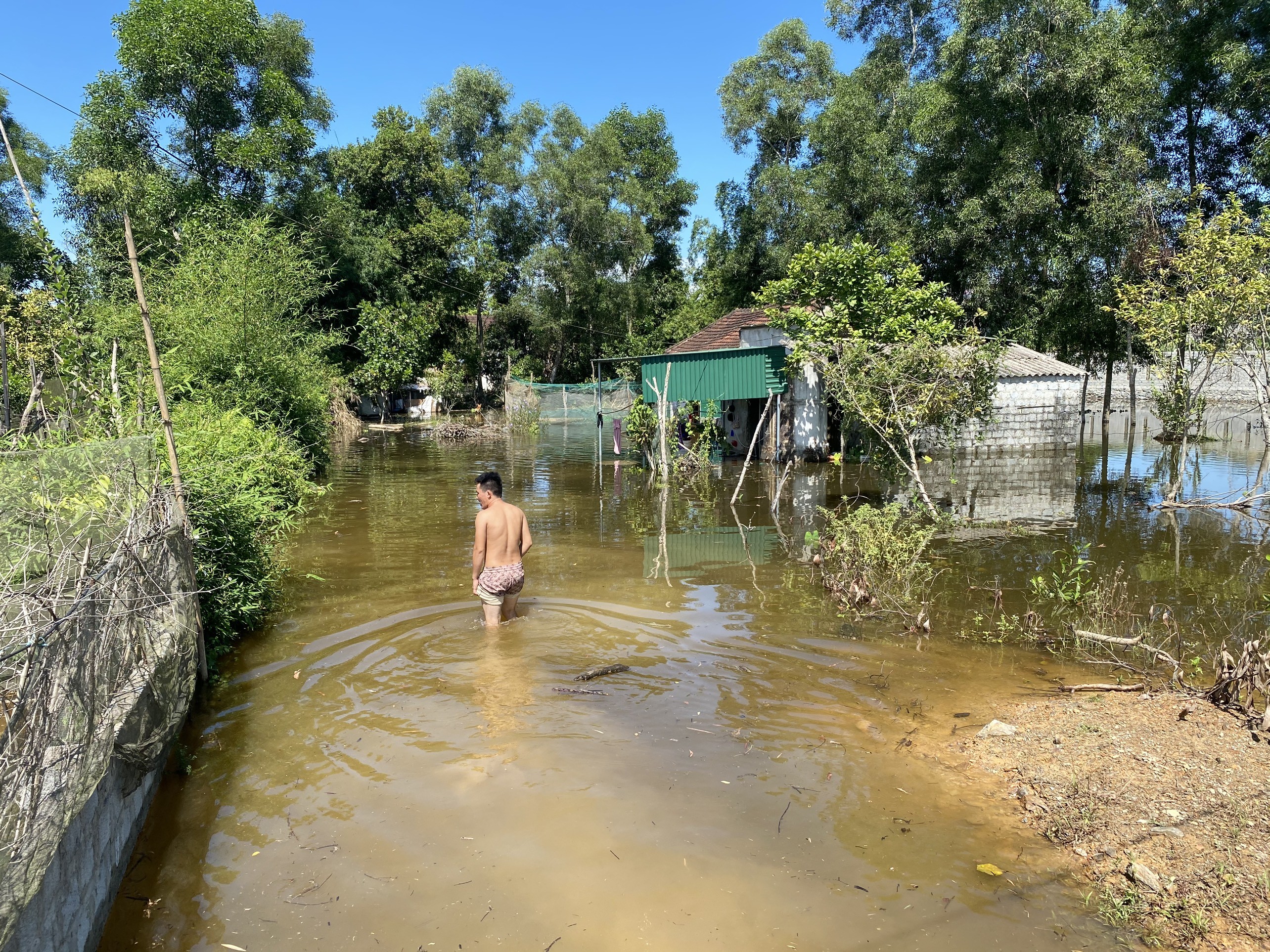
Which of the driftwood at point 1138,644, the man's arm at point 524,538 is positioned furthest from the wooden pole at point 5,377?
the driftwood at point 1138,644

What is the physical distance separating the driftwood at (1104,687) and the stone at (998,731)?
945mm

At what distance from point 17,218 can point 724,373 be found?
33.3 m

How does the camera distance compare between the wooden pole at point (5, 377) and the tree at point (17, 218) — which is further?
the tree at point (17, 218)

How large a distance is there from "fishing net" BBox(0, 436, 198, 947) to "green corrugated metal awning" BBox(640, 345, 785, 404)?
1466 cm

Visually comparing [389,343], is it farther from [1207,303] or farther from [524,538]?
[1207,303]

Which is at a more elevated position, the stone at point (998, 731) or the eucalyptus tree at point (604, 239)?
the eucalyptus tree at point (604, 239)

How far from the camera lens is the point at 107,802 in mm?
3635

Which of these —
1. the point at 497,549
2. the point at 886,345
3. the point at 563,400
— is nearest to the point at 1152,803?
the point at 497,549

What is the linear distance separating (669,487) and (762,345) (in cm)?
513

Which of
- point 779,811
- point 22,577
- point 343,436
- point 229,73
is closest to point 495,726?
point 779,811

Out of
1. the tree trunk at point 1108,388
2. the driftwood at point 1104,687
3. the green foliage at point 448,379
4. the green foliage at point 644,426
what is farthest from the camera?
the green foliage at point 448,379

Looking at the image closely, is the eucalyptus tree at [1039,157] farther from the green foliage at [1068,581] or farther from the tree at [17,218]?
the tree at [17,218]

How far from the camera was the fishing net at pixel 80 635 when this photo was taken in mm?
2723

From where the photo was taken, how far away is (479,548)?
7.51m
